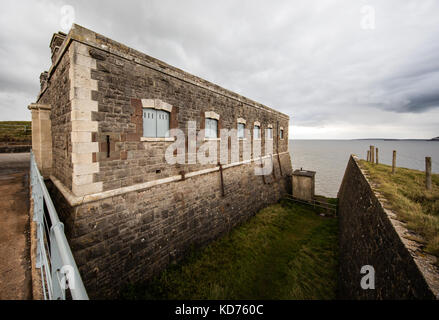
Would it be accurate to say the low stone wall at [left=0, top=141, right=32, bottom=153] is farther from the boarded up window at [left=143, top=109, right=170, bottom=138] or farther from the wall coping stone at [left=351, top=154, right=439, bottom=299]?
the wall coping stone at [left=351, top=154, right=439, bottom=299]

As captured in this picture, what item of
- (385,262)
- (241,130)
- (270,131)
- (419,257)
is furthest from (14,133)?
(419,257)

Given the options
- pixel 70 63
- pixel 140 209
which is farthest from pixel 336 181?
pixel 70 63

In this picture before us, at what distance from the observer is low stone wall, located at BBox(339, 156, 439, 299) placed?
2947 millimetres

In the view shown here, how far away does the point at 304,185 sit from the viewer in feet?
53.8

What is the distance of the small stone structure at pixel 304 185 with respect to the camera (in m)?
16.1

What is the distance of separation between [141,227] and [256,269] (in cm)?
520

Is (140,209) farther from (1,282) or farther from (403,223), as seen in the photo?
(403,223)

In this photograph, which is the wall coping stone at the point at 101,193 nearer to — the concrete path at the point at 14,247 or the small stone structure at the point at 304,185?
the concrete path at the point at 14,247

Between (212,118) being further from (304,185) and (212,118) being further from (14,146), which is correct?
(14,146)

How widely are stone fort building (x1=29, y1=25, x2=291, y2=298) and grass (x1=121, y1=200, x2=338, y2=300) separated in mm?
642

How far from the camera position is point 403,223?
441cm

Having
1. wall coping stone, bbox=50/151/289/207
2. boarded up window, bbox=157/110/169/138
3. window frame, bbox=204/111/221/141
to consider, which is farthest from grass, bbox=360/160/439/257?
boarded up window, bbox=157/110/169/138

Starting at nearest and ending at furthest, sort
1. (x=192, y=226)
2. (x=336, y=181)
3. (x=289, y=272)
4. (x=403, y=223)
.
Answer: (x=403, y=223) < (x=289, y=272) < (x=192, y=226) < (x=336, y=181)
